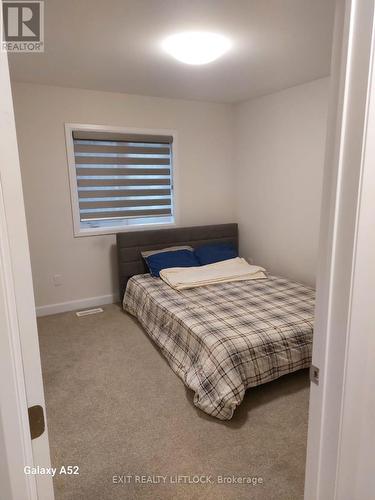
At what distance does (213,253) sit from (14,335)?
139 inches

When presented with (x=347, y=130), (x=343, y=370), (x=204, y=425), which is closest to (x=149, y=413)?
(x=204, y=425)

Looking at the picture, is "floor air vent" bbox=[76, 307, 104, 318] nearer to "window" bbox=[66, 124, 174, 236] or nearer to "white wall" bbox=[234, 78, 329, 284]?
"window" bbox=[66, 124, 174, 236]

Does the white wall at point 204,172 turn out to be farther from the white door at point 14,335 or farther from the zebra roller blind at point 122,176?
the white door at point 14,335

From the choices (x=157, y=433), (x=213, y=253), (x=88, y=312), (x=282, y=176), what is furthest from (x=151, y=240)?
(x=157, y=433)

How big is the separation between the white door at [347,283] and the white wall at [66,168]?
3.33m

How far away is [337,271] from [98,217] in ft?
11.3

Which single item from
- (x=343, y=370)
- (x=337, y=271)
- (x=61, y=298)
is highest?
(x=337, y=271)

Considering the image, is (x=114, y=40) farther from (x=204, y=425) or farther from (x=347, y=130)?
(x=204, y=425)

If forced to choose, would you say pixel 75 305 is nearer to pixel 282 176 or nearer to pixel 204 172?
pixel 204 172

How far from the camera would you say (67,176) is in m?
3.66

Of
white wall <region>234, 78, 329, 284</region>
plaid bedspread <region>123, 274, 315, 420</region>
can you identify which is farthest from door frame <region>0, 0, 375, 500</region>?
white wall <region>234, 78, 329, 284</region>

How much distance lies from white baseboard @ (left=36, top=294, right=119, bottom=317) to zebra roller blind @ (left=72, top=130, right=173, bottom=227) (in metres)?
0.93

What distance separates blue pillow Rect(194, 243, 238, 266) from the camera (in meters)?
4.06

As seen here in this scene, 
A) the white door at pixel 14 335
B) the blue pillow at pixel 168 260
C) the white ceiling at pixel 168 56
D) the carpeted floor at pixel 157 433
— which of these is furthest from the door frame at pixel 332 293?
the blue pillow at pixel 168 260
